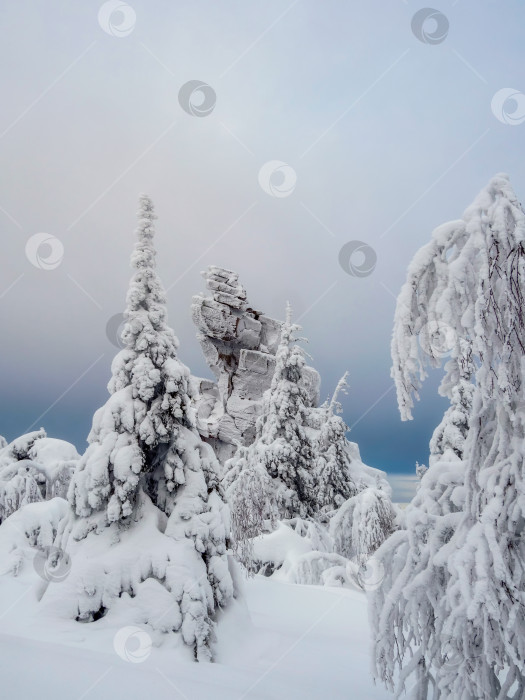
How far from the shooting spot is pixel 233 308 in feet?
142

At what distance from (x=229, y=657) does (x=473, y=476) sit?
5.89 meters

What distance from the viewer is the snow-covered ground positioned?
12.7 ft

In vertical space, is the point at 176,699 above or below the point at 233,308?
below

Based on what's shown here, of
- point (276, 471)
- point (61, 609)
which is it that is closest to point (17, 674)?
point (61, 609)

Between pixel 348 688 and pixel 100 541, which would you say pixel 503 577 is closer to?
pixel 348 688

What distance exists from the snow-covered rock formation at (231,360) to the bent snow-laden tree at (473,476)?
38382mm

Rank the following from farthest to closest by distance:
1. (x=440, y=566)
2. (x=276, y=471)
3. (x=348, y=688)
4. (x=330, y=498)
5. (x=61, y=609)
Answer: (x=330, y=498)
(x=276, y=471)
(x=61, y=609)
(x=348, y=688)
(x=440, y=566)

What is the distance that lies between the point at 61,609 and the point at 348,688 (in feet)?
15.0

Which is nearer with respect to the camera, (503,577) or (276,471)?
(503,577)

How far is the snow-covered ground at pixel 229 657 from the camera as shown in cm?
386

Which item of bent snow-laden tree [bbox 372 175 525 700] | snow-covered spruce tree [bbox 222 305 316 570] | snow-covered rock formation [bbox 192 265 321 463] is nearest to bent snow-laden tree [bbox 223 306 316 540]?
snow-covered spruce tree [bbox 222 305 316 570]

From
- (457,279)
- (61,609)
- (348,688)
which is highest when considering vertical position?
(457,279)

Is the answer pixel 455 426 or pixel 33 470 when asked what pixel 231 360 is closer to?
pixel 33 470

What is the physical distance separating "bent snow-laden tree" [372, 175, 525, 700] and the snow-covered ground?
190cm
